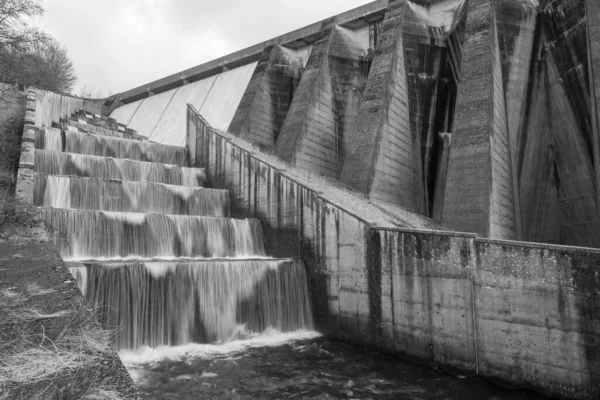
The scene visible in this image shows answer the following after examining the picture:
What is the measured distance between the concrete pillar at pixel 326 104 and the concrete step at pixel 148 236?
6.44 metres

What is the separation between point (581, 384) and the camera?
6.44 meters

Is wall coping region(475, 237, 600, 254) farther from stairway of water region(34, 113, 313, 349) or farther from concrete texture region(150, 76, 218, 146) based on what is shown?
concrete texture region(150, 76, 218, 146)

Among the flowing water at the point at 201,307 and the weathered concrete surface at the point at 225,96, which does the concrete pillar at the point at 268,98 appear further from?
the flowing water at the point at 201,307

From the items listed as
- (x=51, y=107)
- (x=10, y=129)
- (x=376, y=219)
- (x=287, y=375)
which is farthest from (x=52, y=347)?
(x=51, y=107)

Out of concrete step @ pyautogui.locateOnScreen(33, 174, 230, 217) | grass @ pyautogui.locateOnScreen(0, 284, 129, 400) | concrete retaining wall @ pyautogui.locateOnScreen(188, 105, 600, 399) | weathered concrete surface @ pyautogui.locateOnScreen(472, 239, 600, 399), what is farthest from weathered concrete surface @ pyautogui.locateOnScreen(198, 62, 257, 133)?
grass @ pyautogui.locateOnScreen(0, 284, 129, 400)

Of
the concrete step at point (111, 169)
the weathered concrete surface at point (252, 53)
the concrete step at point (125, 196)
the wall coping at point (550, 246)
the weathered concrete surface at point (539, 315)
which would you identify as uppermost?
the weathered concrete surface at point (252, 53)

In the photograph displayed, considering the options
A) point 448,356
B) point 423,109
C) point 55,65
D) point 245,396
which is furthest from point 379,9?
point 55,65

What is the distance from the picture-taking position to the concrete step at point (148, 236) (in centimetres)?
980

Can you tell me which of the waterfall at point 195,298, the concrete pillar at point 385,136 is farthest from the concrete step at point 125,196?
the concrete pillar at point 385,136

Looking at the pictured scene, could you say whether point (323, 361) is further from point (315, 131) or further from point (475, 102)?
point (315, 131)

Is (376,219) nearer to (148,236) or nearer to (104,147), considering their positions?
(148,236)

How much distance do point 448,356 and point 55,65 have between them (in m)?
44.7

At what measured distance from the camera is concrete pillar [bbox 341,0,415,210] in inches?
587

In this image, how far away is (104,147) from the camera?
16859 millimetres
